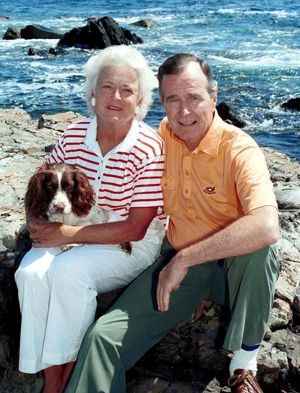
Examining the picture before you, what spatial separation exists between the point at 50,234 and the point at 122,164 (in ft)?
2.14

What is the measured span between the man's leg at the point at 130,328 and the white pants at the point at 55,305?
18 cm

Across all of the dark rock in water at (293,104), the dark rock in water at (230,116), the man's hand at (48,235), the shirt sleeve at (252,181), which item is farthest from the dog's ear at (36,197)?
the dark rock in water at (293,104)

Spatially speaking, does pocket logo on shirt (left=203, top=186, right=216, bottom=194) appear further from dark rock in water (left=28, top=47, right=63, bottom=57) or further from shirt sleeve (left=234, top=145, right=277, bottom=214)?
dark rock in water (left=28, top=47, right=63, bottom=57)

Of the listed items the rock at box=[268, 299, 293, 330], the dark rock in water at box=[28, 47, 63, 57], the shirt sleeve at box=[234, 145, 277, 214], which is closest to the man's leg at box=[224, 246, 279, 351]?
the shirt sleeve at box=[234, 145, 277, 214]

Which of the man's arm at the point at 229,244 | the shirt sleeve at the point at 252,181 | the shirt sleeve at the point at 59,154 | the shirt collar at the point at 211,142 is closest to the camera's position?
the man's arm at the point at 229,244

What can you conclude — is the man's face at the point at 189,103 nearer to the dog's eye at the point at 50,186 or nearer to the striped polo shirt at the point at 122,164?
the striped polo shirt at the point at 122,164

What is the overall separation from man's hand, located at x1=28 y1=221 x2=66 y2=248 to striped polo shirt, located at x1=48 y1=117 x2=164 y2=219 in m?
0.37

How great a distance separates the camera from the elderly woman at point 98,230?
3.63 m

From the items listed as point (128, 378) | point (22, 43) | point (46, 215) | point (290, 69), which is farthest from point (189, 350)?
point (22, 43)

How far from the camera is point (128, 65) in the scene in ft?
13.3

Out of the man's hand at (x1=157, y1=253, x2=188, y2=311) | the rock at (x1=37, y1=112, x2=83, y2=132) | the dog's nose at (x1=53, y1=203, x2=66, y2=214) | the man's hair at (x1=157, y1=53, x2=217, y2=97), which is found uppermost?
the man's hair at (x1=157, y1=53, x2=217, y2=97)

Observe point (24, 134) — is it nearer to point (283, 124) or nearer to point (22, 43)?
point (283, 124)

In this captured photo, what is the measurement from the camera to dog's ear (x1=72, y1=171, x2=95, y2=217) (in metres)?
4.02

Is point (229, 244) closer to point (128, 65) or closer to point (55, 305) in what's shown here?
point (55, 305)
